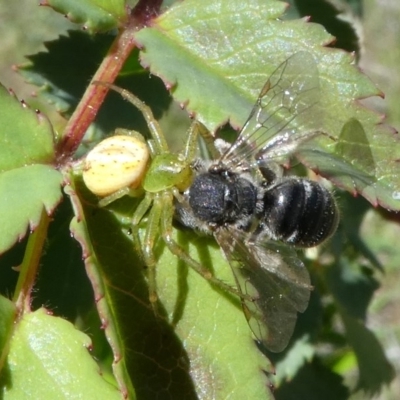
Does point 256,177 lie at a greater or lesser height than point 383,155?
lesser

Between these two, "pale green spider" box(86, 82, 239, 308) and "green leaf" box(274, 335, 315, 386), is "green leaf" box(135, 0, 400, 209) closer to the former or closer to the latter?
"pale green spider" box(86, 82, 239, 308)

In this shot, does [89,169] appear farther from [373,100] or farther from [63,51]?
[373,100]

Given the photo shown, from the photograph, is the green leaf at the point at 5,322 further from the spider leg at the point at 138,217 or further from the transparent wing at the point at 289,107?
the transparent wing at the point at 289,107

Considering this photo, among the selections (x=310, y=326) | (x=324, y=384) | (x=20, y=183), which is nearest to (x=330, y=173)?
(x=20, y=183)

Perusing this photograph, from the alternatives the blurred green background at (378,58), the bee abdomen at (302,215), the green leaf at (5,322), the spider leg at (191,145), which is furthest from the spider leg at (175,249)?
the blurred green background at (378,58)

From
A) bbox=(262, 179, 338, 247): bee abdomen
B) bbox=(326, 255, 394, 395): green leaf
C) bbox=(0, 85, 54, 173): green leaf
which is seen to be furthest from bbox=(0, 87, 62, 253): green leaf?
bbox=(326, 255, 394, 395): green leaf

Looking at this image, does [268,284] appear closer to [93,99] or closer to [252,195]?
[252,195]
